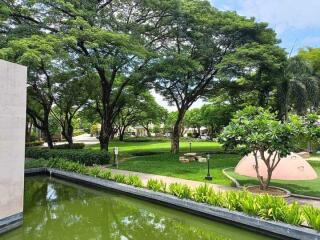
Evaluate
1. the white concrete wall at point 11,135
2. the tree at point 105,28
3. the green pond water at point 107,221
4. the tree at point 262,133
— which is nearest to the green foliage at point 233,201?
the green pond water at point 107,221

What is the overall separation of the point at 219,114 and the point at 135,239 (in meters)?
26.1

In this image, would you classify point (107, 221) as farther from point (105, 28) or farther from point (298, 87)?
point (298, 87)

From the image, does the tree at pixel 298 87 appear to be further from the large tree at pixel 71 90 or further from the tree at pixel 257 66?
the large tree at pixel 71 90

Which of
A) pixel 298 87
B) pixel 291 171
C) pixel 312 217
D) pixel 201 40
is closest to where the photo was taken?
pixel 312 217

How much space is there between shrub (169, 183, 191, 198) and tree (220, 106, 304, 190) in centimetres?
235

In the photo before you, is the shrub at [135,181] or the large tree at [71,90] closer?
the shrub at [135,181]

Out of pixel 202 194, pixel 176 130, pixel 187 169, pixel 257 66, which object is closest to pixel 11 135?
pixel 202 194

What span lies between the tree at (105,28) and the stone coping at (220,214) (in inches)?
282

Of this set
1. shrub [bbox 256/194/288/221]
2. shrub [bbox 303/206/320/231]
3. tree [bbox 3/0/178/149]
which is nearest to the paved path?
shrub [bbox 256/194/288/221]

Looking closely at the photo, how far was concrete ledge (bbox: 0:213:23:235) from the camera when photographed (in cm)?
867

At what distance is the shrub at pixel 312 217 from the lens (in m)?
7.30

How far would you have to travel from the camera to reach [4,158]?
8.61 meters

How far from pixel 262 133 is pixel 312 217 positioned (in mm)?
4178

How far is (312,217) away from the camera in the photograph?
24.4ft
